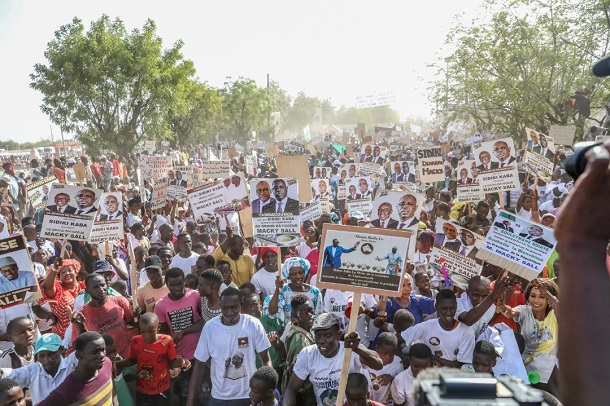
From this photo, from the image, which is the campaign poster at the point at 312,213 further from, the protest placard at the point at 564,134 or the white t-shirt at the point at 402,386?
the protest placard at the point at 564,134

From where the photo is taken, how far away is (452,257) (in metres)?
6.72

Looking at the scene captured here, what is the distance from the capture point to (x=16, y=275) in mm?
5824

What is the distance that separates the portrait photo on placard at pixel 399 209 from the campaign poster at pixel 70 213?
4149 millimetres

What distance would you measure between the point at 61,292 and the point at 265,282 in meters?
2.40

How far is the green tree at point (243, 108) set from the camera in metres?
57.2

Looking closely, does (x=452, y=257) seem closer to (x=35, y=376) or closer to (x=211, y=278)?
→ (x=211, y=278)

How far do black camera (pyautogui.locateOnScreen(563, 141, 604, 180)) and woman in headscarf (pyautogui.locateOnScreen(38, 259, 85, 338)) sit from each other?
20.4ft

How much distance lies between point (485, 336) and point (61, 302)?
181 inches

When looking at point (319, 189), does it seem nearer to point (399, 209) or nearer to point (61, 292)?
point (399, 209)

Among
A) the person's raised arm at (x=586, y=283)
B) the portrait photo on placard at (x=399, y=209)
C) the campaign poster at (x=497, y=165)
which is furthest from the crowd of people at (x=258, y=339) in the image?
the person's raised arm at (x=586, y=283)

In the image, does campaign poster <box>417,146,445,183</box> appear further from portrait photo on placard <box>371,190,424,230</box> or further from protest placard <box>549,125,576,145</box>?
protest placard <box>549,125,576,145</box>

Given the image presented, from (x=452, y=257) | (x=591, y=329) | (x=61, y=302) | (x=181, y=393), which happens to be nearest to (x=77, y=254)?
(x=61, y=302)

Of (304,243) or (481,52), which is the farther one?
(481,52)

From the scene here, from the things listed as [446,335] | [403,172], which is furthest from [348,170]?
[446,335]
